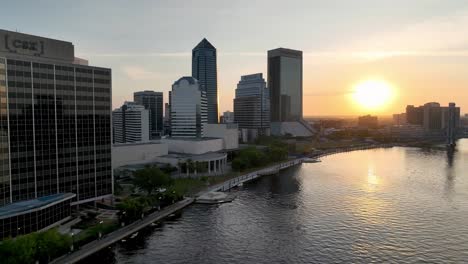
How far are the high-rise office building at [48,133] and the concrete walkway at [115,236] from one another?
39.5 feet

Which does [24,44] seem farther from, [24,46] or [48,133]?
[48,133]

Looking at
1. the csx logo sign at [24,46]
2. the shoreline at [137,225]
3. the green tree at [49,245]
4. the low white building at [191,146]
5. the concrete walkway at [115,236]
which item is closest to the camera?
the green tree at [49,245]

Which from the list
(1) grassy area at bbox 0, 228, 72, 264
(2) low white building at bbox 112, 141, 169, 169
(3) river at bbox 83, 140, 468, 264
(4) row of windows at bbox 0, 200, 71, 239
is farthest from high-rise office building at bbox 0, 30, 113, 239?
(2) low white building at bbox 112, 141, 169, 169

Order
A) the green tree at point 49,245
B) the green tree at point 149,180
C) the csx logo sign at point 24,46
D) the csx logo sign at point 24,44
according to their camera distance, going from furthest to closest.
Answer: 1. the green tree at point 149,180
2. the csx logo sign at point 24,44
3. the csx logo sign at point 24,46
4. the green tree at point 49,245

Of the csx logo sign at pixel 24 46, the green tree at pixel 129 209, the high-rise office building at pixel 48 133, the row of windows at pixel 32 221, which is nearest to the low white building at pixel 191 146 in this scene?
the high-rise office building at pixel 48 133

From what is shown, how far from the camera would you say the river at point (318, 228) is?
66.7 metres

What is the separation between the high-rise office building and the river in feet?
63.7

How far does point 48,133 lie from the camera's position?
81500 mm

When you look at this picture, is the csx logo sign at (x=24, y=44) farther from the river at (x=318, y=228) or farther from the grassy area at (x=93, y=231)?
the river at (x=318, y=228)

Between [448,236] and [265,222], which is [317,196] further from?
[448,236]

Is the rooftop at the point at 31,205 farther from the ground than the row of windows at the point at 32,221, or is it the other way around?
the rooftop at the point at 31,205

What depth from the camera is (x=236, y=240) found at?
74.9m

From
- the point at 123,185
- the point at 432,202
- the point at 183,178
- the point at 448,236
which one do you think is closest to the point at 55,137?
the point at 123,185

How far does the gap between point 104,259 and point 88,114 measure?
1515 inches
